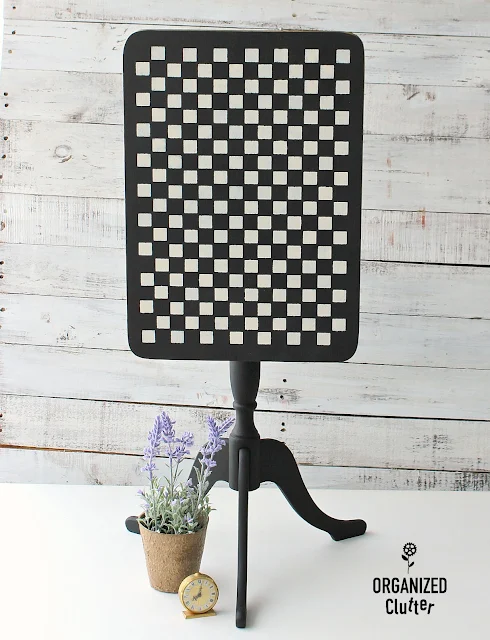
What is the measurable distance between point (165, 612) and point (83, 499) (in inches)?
17.6

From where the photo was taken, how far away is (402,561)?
3.79 ft

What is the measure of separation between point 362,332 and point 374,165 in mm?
326

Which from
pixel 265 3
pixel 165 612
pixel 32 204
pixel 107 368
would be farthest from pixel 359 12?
pixel 165 612

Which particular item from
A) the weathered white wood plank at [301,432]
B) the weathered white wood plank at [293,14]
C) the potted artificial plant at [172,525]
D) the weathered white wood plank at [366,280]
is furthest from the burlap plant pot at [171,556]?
the weathered white wood plank at [293,14]

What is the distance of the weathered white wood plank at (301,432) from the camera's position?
1.51 meters

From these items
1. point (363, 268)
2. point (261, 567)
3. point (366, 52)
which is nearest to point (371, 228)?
point (363, 268)

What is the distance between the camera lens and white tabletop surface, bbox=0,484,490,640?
0.97m

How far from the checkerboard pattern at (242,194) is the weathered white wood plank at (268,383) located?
0.55 meters

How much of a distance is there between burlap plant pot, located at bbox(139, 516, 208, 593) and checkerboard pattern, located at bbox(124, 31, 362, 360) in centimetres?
27

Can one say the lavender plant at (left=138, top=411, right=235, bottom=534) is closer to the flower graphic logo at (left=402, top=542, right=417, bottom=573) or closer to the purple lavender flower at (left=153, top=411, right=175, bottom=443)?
the purple lavender flower at (left=153, top=411, right=175, bottom=443)

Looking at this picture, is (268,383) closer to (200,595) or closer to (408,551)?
(408,551)

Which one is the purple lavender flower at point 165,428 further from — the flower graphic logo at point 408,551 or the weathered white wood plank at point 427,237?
the weathered white wood plank at point 427,237

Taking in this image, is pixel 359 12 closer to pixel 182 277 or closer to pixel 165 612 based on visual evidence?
pixel 182 277

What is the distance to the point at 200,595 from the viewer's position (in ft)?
3.25
